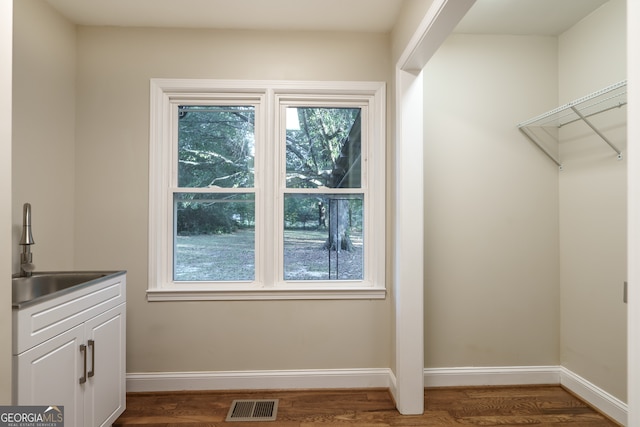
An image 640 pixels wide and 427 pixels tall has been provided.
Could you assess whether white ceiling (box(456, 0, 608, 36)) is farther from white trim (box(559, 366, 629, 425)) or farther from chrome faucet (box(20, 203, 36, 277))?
chrome faucet (box(20, 203, 36, 277))

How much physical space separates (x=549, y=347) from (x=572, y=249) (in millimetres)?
773

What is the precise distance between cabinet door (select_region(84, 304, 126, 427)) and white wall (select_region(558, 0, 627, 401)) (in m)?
3.07

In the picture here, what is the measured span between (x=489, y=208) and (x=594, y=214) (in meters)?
0.64

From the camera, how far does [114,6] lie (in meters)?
2.29

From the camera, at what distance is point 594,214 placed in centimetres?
235

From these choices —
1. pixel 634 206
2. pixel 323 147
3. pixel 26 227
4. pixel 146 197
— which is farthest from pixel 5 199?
pixel 634 206

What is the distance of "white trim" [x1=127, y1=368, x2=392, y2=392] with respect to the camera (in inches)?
99.3

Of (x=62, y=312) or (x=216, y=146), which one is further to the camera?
(x=216, y=146)

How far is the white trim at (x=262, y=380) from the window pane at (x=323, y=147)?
1402 millimetres

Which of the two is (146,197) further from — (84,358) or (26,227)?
(84,358)

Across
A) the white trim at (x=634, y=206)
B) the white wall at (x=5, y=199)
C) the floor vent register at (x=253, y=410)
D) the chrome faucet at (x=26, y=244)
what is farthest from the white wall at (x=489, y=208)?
the chrome faucet at (x=26, y=244)

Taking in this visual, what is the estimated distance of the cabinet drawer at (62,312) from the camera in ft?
4.63

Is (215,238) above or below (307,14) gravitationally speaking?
below

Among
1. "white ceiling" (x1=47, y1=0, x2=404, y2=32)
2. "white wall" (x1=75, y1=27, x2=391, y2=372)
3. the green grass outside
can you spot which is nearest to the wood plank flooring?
"white wall" (x1=75, y1=27, x2=391, y2=372)
